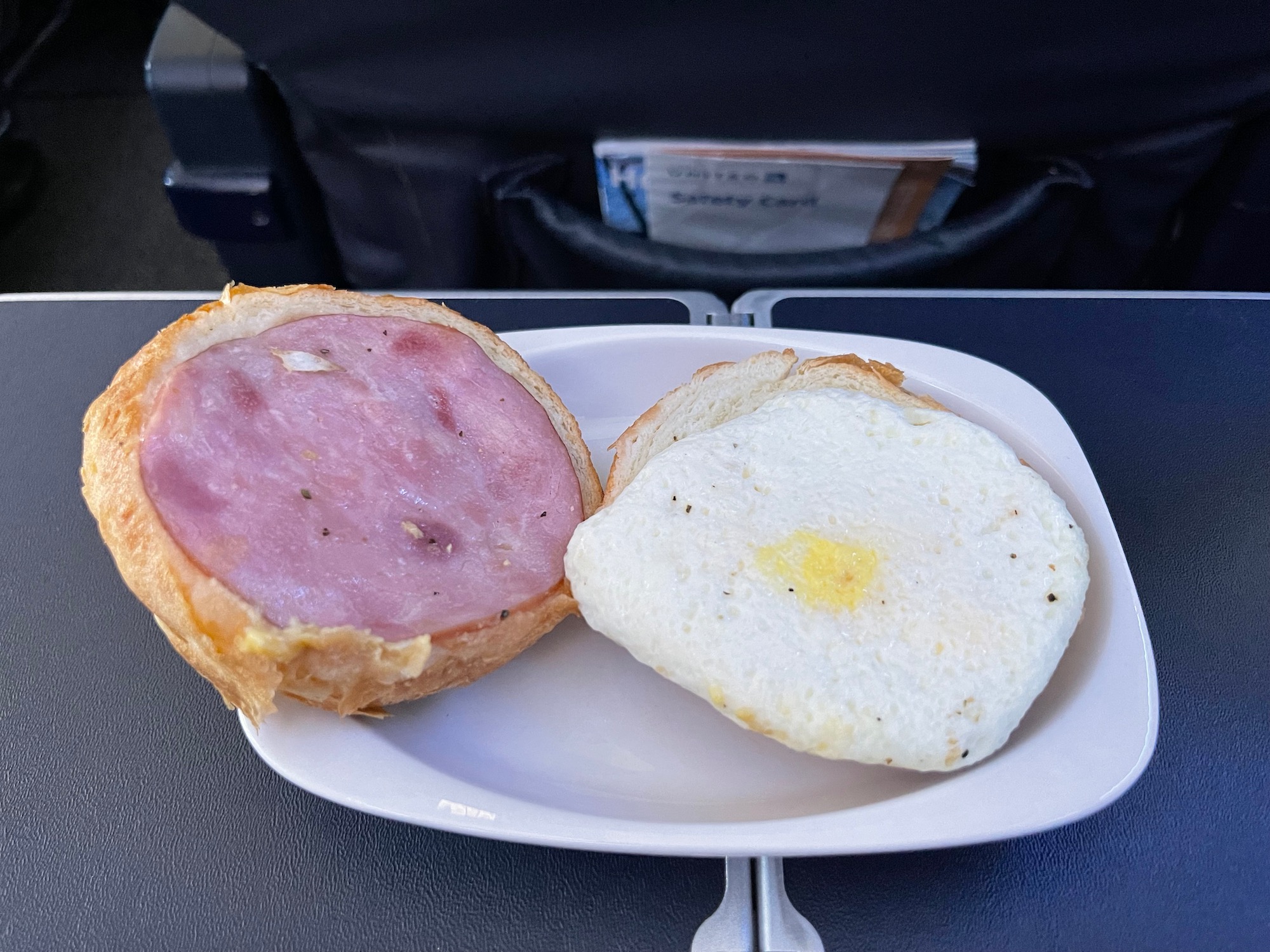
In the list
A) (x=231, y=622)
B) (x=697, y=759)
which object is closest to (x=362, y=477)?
(x=231, y=622)

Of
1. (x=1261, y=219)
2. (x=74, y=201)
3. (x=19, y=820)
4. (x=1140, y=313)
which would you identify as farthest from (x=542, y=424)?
(x=74, y=201)

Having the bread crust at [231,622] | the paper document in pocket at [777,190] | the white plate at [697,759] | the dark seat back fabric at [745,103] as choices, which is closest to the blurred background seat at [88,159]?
the dark seat back fabric at [745,103]

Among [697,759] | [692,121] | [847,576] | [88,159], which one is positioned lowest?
[88,159]

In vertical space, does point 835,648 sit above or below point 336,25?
below

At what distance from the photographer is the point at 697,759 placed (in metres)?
0.98

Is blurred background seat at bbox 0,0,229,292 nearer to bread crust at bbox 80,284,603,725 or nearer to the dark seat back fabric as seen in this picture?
the dark seat back fabric

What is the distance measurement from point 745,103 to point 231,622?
1.14 meters

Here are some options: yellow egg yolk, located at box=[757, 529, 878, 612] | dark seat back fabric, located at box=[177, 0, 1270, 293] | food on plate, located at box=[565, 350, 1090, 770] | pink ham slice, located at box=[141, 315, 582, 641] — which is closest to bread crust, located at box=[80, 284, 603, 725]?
pink ham slice, located at box=[141, 315, 582, 641]

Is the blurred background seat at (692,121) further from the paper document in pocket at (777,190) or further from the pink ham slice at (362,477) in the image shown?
the pink ham slice at (362,477)

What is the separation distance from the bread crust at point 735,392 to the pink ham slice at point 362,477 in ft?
0.30

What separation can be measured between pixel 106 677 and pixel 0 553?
0.29 m

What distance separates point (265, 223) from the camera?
1.63 meters

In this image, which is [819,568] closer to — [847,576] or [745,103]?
[847,576]

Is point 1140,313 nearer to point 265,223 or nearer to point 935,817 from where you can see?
point 935,817
